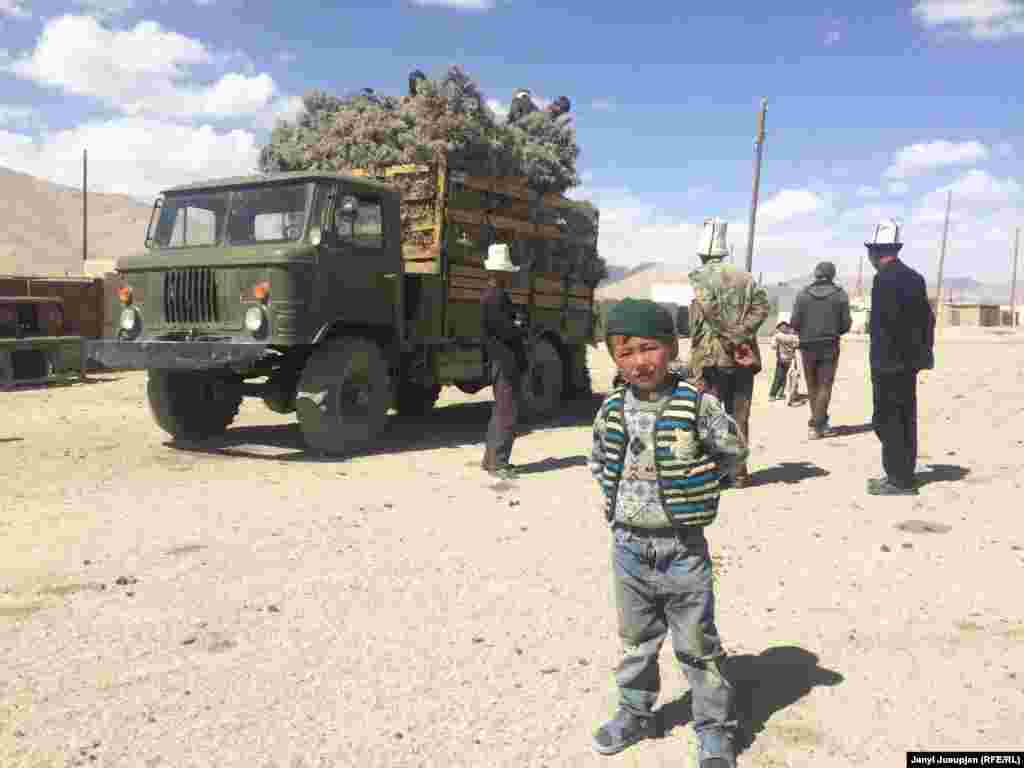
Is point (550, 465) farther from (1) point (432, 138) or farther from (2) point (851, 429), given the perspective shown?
(1) point (432, 138)

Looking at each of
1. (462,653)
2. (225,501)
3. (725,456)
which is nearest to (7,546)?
(225,501)

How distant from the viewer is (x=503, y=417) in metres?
7.63

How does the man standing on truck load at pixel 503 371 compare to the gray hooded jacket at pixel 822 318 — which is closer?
the man standing on truck load at pixel 503 371

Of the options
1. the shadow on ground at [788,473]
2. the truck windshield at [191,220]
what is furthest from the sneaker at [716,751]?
the truck windshield at [191,220]

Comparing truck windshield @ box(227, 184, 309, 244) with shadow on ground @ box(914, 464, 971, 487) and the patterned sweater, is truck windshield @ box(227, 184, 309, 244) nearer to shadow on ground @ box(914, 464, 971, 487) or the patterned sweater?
shadow on ground @ box(914, 464, 971, 487)

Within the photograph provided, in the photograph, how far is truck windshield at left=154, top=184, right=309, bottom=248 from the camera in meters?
A: 8.66

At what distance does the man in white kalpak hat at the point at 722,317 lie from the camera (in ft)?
22.6

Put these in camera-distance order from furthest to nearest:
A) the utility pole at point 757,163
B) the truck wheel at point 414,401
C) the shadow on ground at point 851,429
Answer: the utility pole at point 757,163 → the truck wheel at point 414,401 → the shadow on ground at point 851,429

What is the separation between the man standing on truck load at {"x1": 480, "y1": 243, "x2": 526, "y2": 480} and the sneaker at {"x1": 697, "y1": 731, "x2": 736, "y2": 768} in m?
Result: 4.79

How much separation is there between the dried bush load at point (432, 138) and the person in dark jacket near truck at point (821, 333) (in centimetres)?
415

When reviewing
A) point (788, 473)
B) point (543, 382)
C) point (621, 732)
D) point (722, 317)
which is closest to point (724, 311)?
point (722, 317)

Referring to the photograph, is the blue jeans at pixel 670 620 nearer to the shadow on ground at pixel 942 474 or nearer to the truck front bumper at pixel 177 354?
the shadow on ground at pixel 942 474

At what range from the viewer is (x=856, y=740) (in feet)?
9.92

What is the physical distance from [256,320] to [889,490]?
5406mm
